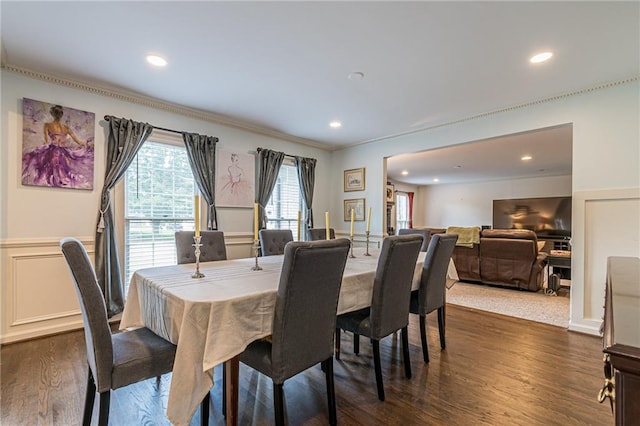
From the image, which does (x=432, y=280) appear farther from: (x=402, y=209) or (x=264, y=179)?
(x=402, y=209)

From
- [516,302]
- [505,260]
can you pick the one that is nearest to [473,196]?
[505,260]

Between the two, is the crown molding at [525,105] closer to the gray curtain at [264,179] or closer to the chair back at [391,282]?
the gray curtain at [264,179]

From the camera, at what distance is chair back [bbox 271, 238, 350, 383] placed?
57.6 inches

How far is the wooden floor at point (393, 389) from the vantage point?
5.77 ft

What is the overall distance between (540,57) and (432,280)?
2.04 m

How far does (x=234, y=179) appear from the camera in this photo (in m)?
4.23

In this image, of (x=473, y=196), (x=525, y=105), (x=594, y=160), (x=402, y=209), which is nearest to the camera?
(x=594, y=160)

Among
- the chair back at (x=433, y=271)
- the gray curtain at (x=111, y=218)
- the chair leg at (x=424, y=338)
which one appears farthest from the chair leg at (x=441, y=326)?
the gray curtain at (x=111, y=218)

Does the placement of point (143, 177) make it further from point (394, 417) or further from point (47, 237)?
point (394, 417)

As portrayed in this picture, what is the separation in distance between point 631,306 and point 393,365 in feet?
6.09

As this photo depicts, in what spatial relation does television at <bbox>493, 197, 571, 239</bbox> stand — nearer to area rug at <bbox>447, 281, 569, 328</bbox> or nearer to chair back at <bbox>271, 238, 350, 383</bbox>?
area rug at <bbox>447, 281, 569, 328</bbox>

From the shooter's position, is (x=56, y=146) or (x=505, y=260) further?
(x=505, y=260)

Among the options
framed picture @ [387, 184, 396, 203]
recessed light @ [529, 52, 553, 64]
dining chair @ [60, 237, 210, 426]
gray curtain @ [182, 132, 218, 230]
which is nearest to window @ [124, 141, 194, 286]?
gray curtain @ [182, 132, 218, 230]

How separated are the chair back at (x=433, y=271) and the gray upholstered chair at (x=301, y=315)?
1.09m
